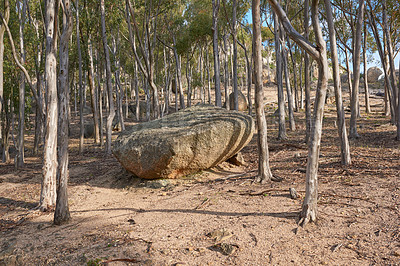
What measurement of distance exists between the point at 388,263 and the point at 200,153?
206 inches

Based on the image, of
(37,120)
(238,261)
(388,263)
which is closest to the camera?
(388,263)

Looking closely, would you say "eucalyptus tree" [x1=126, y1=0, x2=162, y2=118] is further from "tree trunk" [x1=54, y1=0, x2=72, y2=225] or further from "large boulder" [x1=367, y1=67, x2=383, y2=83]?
"large boulder" [x1=367, y1=67, x2=383, y2=83]

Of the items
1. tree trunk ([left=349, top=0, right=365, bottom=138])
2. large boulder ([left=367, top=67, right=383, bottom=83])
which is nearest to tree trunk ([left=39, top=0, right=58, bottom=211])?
tree trunk ([left=349, top=0, right=365, bottom=138])

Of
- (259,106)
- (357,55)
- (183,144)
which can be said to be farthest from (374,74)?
(183,144)

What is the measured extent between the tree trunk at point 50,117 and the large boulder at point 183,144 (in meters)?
1.96

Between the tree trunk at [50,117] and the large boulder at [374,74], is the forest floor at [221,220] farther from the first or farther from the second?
the large boulder at [374,74]

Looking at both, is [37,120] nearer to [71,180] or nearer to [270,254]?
[71,180]

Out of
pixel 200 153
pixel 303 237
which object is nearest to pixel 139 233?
pixel 303 237

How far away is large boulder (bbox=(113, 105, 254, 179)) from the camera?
26.1 ft

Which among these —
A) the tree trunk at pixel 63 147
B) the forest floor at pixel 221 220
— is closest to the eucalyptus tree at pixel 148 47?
the forest floor at pixel 221 220

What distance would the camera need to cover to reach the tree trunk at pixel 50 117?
6.68m

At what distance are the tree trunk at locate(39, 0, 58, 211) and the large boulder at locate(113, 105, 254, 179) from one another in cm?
196

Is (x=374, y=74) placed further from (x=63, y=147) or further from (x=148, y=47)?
(x=63, y=147)

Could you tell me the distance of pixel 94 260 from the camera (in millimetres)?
4250
